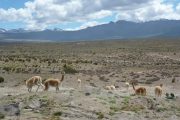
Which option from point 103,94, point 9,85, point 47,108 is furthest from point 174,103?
point 9,85

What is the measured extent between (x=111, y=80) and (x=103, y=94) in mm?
24116

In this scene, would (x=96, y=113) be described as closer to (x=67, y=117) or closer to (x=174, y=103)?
(x=67, y=117)

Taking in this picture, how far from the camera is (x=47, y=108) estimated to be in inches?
652

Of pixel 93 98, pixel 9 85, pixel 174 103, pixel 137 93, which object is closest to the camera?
pixel 93 98

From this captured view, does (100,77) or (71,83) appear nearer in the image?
(71,83)

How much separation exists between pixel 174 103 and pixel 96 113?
15.7 ft

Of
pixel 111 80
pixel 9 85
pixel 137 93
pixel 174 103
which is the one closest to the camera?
pixel 174 103

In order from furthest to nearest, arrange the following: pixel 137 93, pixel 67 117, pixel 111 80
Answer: pixel 111 80, pixel 137 93, pixel 67 117

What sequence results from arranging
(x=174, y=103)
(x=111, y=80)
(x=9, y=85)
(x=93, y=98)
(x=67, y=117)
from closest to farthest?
(x=67, y=117) → (x=93, y=98) → (x=174, y=103) → (x=9, y=85) → (x=111, y=80)

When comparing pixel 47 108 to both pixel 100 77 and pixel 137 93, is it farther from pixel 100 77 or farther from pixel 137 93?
pixel 100 77

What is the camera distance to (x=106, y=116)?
16.5 metres

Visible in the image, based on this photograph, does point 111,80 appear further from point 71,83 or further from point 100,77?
point 71,83

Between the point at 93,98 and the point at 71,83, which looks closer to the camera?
the point at 93,98

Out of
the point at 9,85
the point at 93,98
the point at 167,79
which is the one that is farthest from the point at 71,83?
the point at 93,98
